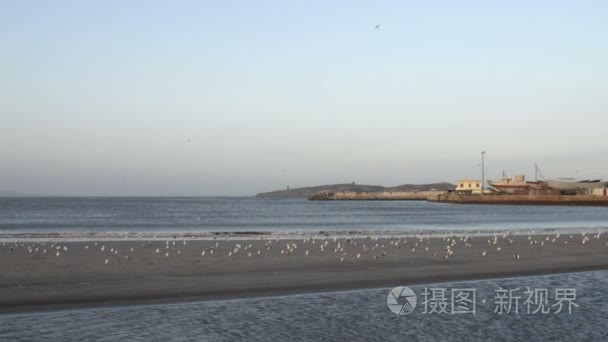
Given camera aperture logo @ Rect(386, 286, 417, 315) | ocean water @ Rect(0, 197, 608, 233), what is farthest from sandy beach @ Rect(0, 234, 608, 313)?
ocean water @ Rect(0, 197, 608, 233)

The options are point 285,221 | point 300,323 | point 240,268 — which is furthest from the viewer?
point 285,221

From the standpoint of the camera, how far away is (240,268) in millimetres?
22328

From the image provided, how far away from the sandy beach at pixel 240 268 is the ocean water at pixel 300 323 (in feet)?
4.81

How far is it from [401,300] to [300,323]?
3563 millimetres

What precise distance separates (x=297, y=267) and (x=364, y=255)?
193 inches

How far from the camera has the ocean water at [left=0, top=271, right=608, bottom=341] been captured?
12406mm

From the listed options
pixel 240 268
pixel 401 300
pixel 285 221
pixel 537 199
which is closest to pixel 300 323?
pixel 401 300

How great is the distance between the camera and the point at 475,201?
172 m

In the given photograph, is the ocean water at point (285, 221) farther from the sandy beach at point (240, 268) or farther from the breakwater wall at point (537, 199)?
the breakwater wall at point (537, 199)

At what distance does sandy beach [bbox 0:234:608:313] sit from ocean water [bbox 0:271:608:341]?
4.81 ft

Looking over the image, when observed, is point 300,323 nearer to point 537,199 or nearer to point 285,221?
point 285,221

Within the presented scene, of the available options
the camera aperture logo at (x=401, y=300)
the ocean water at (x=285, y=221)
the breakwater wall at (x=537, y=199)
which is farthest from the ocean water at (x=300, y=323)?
the breakwater wall at (x=537, y=199)

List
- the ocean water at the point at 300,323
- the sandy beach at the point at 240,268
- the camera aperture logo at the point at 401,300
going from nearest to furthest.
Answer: the ocean water at the point at 300,323, the camera aperture logo at the point at 401,300, the sandy beach at the point at 240,268

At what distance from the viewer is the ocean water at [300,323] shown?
40.7 feet
